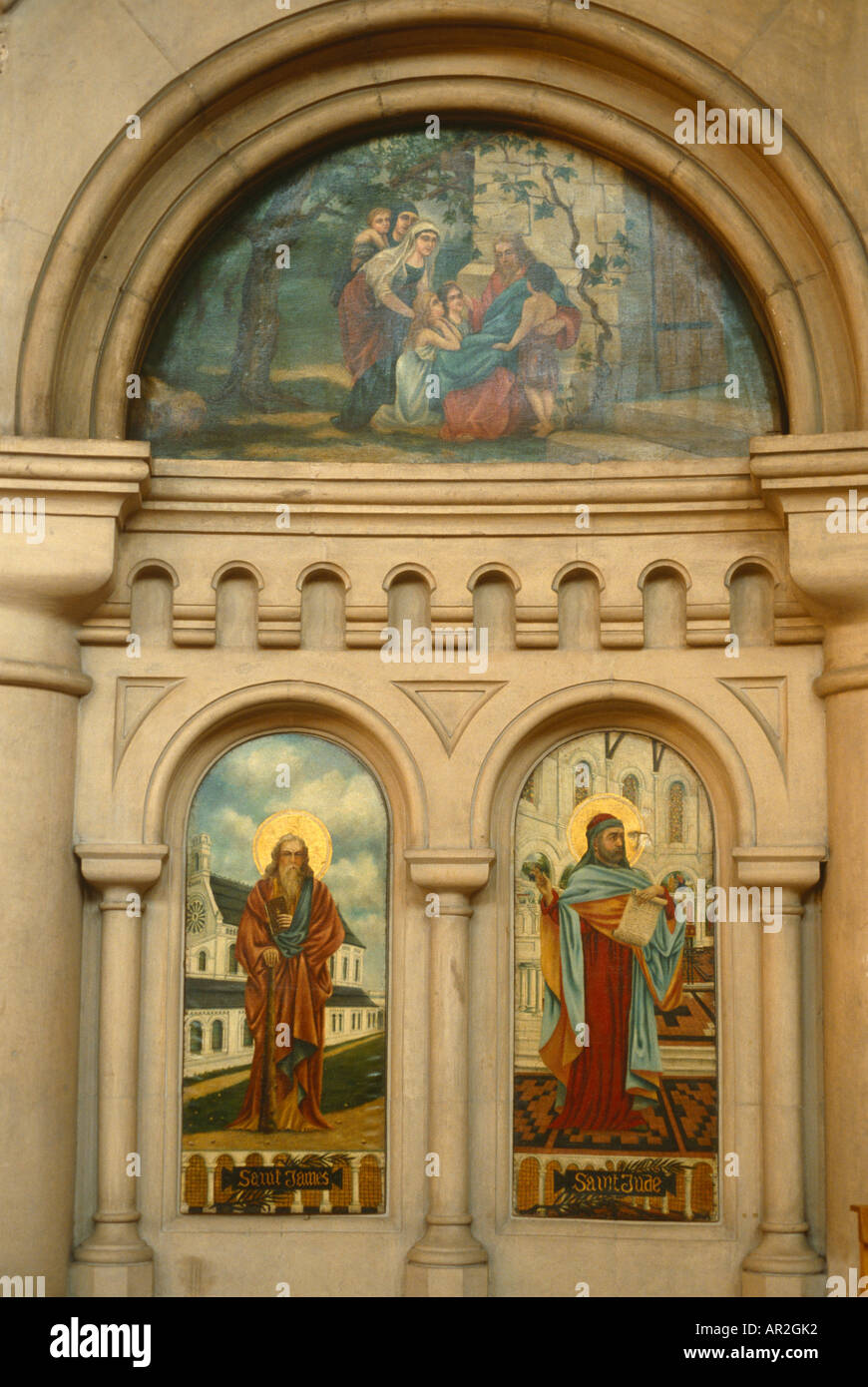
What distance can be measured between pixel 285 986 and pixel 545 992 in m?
1.40

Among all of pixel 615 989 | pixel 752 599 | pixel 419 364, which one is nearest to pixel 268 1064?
pixel 615 989

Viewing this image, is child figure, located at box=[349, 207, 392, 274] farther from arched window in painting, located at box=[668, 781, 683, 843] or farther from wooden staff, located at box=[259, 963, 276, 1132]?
wooden staff, located at box=[259, 963, 276, 1132]

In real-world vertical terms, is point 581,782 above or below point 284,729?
below

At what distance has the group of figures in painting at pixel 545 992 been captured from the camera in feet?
31.6

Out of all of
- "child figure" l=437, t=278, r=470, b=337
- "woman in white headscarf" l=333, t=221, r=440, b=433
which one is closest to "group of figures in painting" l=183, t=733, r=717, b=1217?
"woman in white headscarf" l=333, t=221, r=440, b=433

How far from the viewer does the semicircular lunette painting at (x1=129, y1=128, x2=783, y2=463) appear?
1016cm

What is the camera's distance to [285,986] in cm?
982

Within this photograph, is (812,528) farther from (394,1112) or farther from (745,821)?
(394,1112)

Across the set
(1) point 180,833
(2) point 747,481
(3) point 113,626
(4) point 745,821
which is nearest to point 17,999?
(1) point 180,833

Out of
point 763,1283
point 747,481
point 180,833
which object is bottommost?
point 763,1283

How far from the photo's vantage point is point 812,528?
9.25m

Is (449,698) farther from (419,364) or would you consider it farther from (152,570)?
(419,364)

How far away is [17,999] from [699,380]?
16.3 ft

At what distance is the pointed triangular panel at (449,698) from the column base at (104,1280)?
3218 millimetres
